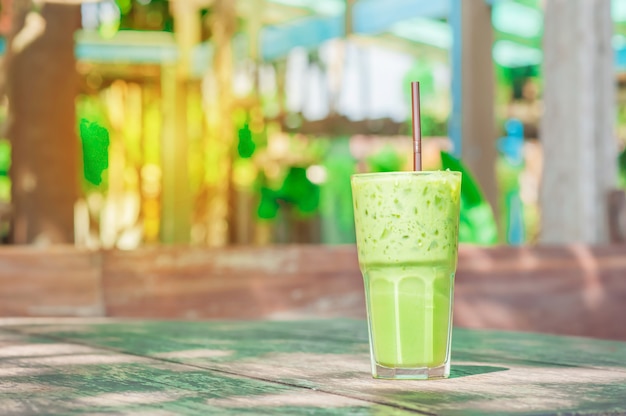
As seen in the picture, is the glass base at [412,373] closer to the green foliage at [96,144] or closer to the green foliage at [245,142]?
the green foliage at [96,144]

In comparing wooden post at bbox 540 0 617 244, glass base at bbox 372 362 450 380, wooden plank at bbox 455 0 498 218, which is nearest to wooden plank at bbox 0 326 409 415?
glass base at bbox 372 362 450 380

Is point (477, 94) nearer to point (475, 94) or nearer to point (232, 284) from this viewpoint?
point (475, 94)

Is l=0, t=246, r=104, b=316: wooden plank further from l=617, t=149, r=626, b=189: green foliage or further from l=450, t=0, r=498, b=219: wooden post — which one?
l=617, t=149, r=626, b=189: green foliage

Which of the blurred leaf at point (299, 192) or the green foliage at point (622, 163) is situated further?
the green foliage at point (622, 163)

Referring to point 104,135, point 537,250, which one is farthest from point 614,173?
point 104,135

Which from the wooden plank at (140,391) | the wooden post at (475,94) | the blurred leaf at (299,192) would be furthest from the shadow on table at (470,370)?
the blurred leaf at (299,192)

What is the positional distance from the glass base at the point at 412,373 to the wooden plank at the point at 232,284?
1167 millimetres

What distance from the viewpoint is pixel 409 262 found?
89 cm

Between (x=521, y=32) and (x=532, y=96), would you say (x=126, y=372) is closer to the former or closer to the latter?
(x=521, y=32)

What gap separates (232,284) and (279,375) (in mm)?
1223

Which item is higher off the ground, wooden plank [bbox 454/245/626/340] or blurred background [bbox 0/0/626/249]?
blurred background [bbox 0/0/626/249]

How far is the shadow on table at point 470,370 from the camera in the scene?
0.90 metres

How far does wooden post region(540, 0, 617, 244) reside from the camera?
106 inches

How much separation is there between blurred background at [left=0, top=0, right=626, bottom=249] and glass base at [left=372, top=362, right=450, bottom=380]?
4.51 ft
